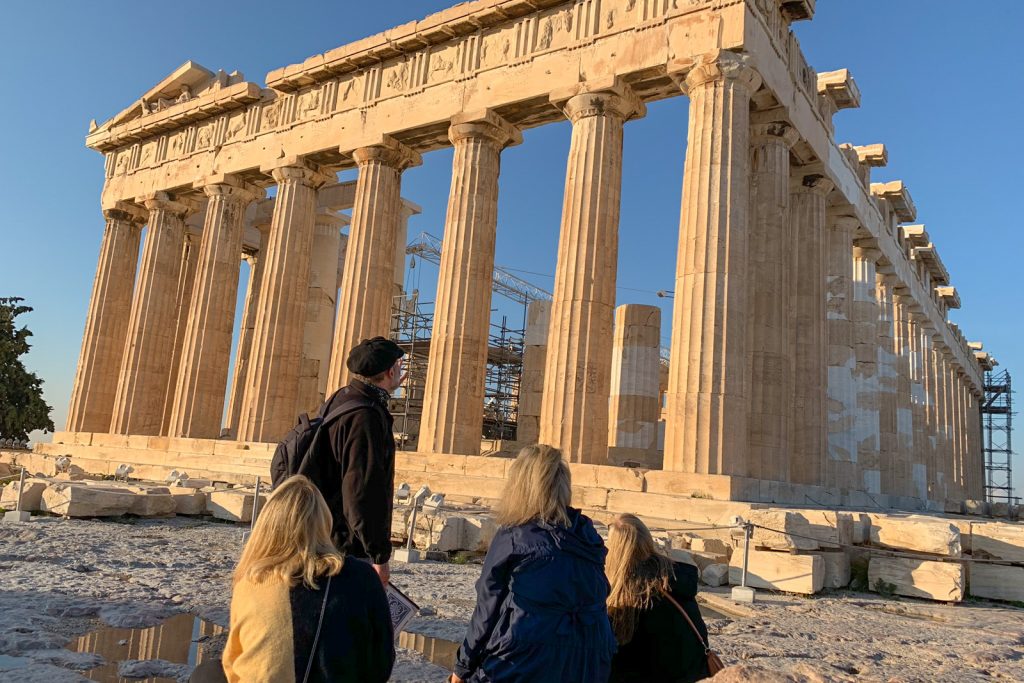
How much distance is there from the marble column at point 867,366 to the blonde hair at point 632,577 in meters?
20.7

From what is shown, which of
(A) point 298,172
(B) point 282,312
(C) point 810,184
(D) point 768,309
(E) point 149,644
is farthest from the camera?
(A) point 298,172

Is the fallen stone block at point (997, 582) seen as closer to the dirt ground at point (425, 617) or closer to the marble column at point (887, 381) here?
the dirt ground at point (425, 617)

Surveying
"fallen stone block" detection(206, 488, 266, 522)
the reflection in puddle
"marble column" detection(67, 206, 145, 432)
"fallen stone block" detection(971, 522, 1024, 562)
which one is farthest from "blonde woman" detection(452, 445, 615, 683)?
"marble column" detection(67, 206, 145, 432)

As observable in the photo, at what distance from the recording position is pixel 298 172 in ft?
75.5

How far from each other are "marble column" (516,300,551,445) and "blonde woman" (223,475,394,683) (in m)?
22.1

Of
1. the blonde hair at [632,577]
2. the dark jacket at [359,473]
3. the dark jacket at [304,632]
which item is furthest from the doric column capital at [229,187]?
the dark jacket at [304,632]

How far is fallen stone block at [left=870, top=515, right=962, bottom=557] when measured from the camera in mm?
10352

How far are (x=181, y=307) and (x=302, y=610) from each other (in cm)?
2988

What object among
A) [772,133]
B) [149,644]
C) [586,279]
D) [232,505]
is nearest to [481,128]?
[586,279]

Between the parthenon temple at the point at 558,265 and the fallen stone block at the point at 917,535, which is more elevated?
the parthenon temple at the point at 558,265

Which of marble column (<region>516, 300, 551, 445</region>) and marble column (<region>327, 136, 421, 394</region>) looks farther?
marble column (<region>516, 300, 551, 445</region>)

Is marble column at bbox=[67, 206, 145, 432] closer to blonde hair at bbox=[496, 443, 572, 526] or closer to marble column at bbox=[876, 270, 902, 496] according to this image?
marble column at bbox=[876, 270, 902, 496]

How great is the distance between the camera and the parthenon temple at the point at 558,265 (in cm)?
1572

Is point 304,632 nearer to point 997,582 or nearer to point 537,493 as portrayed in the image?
point 537,493
